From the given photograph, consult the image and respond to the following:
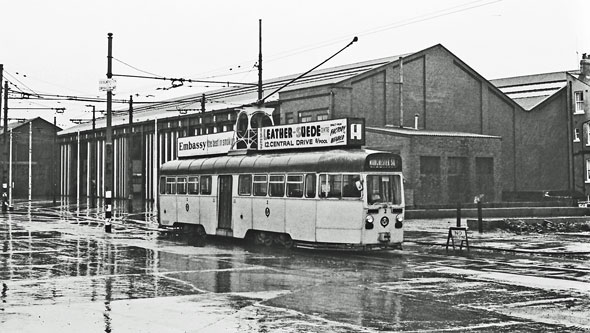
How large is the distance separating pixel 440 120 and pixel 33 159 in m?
57.8

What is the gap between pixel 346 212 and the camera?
21.6 meters

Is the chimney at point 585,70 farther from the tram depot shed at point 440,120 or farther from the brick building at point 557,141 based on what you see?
the tram depot shed at point 440,120

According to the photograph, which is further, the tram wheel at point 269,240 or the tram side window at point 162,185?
the tram side window at point 162,185

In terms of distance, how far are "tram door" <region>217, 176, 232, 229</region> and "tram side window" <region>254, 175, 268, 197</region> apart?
1.63m

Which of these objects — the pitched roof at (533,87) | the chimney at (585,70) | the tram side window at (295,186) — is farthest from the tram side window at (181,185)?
the chimney at (585,70)

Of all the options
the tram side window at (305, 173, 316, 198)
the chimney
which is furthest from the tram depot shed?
the tram side window at (305, 173, 316, 198)

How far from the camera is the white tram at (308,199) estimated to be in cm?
2162

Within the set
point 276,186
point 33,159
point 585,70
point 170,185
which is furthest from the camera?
point 33,159

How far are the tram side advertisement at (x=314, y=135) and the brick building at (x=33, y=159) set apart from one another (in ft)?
237

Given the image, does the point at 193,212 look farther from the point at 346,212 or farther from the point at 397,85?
the point at 397,85

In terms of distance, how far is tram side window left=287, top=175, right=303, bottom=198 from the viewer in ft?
75.7

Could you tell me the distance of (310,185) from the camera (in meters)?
22.8

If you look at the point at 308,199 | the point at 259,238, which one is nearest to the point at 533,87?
the point at 259,238

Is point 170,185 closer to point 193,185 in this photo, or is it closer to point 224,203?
point 193,185
